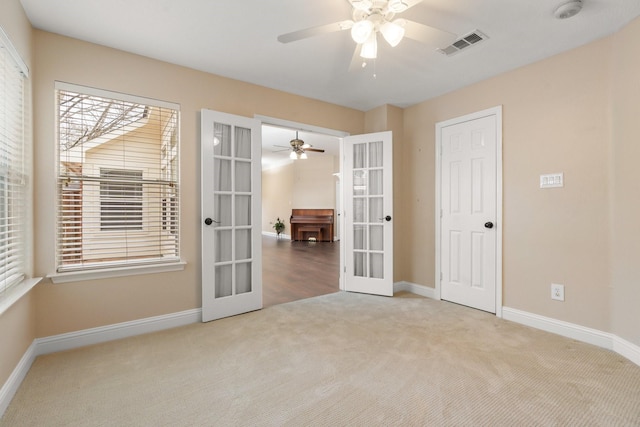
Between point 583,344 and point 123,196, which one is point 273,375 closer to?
point 123,196

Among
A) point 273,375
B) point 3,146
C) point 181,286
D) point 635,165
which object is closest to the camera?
point 3,146

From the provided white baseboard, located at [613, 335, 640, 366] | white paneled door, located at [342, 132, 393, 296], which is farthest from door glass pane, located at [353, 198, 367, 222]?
white baseboard, located at [613, 335, 640, 366]

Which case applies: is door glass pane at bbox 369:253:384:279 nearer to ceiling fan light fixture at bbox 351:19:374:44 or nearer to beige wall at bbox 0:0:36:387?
ceiling fan light fixture at bbox 351:19:374:44

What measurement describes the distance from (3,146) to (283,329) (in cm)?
232

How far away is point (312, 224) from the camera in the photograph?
32.8 ft

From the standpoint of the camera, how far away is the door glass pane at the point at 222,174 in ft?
9.97

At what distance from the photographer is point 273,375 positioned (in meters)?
2.01

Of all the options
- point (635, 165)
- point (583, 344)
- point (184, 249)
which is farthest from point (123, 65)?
point (583, 344)

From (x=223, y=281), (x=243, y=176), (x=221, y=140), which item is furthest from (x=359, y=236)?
(x=221, y=140)

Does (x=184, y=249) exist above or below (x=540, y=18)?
below

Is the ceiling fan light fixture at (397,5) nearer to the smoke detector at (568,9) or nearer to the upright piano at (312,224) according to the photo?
the smoke detector at (568,9)

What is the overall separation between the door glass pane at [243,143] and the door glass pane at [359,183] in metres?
1.48

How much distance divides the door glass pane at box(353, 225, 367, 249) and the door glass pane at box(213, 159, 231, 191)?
1.77 m

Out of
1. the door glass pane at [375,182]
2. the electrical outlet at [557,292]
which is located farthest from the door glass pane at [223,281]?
the electrical outlet at [557,292]
